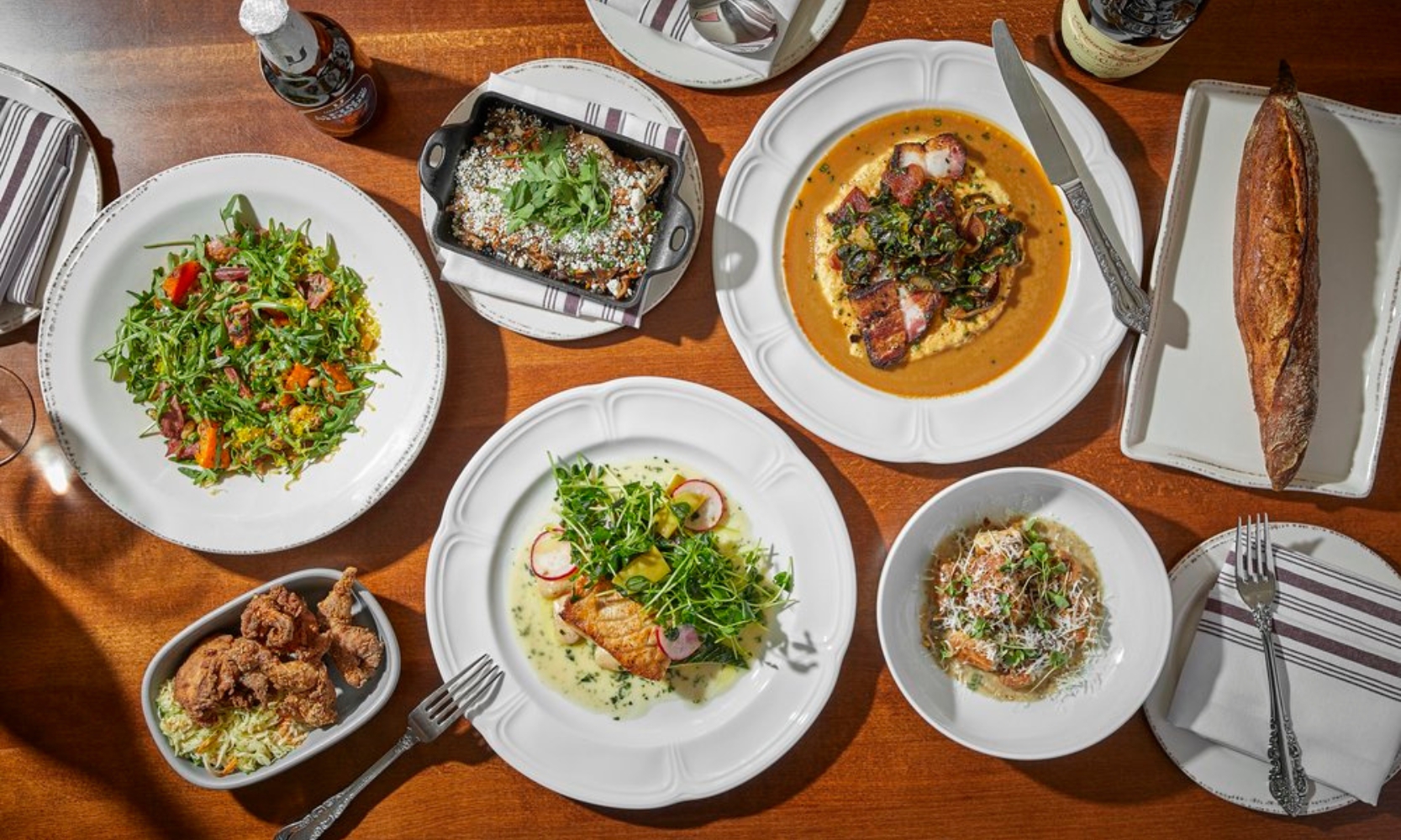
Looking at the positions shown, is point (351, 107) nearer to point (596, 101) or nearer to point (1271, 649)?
point (596, 101)

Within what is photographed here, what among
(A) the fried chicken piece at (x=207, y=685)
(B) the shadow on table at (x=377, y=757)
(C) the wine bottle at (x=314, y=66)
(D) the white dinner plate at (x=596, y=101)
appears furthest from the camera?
(B) the shadow on table at (x=377, y=757)

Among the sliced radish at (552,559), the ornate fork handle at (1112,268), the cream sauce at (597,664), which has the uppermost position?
the ornate fork handle at (1112,268)

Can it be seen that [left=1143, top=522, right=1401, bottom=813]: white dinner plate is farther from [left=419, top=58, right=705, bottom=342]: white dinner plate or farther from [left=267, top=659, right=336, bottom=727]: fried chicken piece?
[left=267, top=659, right=336, bottom=727]: fried chicken piece

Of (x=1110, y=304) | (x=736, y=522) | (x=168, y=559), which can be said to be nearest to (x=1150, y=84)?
(x=1110, y=304)

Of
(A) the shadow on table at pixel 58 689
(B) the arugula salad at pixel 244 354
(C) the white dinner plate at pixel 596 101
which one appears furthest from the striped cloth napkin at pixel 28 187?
(C) the white dinner plate at pixel 596 101

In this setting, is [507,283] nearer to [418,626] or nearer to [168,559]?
[418,626]

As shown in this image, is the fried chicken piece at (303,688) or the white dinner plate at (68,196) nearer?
the fried chicken piece at (303,688)

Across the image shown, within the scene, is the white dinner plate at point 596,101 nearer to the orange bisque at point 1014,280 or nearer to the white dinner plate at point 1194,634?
the orange bisque at point 1014,280
